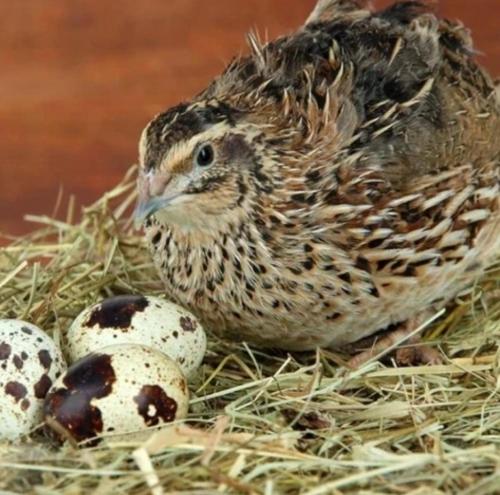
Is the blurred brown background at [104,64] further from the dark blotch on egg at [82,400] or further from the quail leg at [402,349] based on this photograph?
the dark blotch on egg at [82,400]

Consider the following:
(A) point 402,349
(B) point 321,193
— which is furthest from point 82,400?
(A) point 402,349

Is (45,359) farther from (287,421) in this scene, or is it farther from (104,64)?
(104,64)

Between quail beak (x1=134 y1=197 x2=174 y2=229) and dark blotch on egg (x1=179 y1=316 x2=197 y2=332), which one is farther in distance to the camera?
dark blotch on egg (x1=179 y1=316 x2=197 y2=332)

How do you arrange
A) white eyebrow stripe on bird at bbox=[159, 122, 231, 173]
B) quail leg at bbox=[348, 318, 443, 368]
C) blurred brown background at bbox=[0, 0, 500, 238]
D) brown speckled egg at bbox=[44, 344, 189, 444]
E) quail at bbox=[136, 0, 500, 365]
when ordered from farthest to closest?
blurred brown background at bbox=[0, 0, 500, 238]
quail leg at bbox=[348, 318, 443, 368]
quail at bbox=[136, 0, 500, 365]
white eyebrow stripe on bird at bbox=[159, 122, 231, 173]
brown speckled egg at bbox=[44, 344, 189, 444]

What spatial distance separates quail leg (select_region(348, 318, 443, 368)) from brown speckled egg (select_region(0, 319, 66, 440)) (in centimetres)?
59

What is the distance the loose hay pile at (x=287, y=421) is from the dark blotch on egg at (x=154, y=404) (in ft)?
0.20

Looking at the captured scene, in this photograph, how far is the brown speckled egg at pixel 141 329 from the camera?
2521mm

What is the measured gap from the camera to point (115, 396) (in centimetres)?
233

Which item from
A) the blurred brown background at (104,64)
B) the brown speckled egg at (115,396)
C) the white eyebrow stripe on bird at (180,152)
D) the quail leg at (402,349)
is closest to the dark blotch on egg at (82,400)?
the brown speckled egg at (115,396)

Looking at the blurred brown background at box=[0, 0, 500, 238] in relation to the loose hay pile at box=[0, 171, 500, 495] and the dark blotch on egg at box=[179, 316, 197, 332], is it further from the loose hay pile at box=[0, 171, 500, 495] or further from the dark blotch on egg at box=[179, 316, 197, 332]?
the dark blotch on egg at box=[179, 316, 197, 332]

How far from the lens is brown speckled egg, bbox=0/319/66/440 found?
2.41 meters

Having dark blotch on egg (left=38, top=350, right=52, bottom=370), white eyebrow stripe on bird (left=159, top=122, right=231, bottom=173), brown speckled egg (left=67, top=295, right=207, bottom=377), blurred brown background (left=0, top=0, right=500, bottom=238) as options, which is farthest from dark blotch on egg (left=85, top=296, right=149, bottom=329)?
blurred brown background (left=0, top=0, right=500, bottom=238)

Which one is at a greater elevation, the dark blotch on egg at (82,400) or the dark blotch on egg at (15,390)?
the dark blotch on egg at (15,390)

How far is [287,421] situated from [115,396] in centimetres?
32
